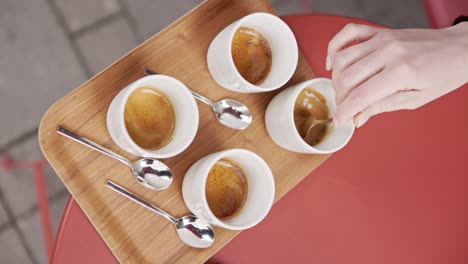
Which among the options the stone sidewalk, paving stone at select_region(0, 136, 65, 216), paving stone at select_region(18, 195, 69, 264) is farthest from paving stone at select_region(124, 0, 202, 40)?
paving stone at select_region(18, 195, 69, 264)

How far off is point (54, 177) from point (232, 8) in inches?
33.2

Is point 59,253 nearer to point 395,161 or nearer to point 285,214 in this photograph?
point 285,214

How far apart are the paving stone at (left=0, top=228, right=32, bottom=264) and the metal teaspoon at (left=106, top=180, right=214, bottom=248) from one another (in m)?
0.77

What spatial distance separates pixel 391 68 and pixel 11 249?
1.20 m

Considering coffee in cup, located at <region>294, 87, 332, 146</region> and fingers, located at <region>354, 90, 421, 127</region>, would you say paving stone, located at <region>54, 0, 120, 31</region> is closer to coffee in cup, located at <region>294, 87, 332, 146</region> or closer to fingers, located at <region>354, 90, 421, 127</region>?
coffee in cup, located at <region>294, 87, 332, 146</region>

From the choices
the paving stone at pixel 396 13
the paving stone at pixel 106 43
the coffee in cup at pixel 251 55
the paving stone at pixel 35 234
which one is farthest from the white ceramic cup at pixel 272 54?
the paving stone at pixel 396 13

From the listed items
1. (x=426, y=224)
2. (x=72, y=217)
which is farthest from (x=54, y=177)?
(x=426, y=224)

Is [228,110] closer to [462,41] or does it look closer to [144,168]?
[144,168]

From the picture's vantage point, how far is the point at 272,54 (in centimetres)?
94

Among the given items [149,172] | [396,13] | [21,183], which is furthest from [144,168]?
[396,13]

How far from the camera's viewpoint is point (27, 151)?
1490 millimetres

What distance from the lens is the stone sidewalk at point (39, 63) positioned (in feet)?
4.85

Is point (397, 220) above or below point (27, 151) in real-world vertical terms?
below

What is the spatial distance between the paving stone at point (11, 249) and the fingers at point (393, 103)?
1.10 m
